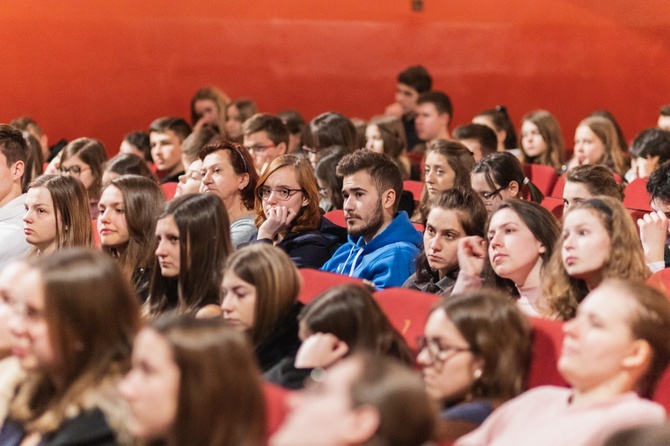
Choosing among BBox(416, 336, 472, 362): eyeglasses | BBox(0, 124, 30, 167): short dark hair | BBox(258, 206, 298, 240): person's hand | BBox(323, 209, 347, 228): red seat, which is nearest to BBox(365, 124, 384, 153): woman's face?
BBox(323, 209, 347, 228): red seat

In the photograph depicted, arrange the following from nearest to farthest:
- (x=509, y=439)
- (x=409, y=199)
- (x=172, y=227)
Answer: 1. (x=509, y=439)
2. (x=172, y=227)
3. (x=409, y=199)

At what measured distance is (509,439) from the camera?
1753mm

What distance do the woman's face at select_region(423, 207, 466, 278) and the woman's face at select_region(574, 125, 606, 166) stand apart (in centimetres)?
234

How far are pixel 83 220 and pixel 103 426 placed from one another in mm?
1657

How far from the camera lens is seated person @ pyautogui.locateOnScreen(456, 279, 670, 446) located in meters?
1.75

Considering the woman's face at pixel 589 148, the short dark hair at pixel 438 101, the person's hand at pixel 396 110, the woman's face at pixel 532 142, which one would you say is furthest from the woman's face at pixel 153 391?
the person's hand at pixel 396 110

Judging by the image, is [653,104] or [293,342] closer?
[293,342]

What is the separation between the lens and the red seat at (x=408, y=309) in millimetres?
2221

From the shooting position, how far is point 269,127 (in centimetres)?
478

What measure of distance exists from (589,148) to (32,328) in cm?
382

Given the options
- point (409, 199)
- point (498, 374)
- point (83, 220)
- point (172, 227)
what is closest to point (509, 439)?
point (498, 374)

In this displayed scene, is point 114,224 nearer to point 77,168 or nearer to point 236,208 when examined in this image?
point 236,208

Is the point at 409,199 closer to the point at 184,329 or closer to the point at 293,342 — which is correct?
the point at 293,342

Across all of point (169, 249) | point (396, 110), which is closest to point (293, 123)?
point (396, 110)
